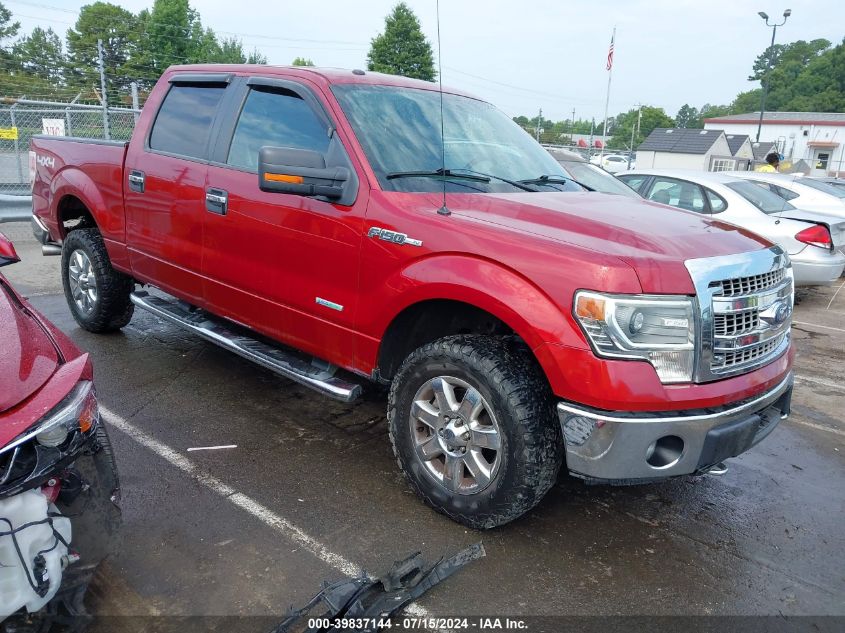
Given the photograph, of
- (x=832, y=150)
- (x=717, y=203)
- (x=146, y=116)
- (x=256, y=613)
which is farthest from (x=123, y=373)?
(x=832, y=150)

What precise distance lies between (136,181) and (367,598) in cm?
337

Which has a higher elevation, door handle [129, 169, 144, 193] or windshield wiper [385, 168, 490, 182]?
windshield wiper [385, 168, 490, 182]

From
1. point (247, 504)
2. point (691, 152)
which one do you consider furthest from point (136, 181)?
point (691, 152)

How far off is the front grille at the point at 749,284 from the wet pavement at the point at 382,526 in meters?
1.21

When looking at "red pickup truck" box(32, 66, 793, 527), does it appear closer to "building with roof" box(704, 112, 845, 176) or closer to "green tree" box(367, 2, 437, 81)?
"green tree" box(367, 2, 437, 81)

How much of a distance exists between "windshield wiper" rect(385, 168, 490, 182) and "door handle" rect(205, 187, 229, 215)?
45.4 inches

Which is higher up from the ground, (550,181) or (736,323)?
(550,181)

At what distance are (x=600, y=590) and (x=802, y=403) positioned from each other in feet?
10.6

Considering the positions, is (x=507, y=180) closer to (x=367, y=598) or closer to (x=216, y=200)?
(x=216, y=200)

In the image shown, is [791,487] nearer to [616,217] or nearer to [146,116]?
[616,217]

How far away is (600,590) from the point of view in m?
2.79

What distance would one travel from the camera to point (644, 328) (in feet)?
8.53

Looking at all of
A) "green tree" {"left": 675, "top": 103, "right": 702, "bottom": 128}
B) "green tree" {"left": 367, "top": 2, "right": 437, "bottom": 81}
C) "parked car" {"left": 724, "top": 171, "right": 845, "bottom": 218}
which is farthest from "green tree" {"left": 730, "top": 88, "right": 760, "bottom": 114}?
"parked car" {"left": 724, "top": 171, "right": 845, "bottom": 218}

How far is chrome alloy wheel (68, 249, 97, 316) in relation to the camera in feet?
17.7
